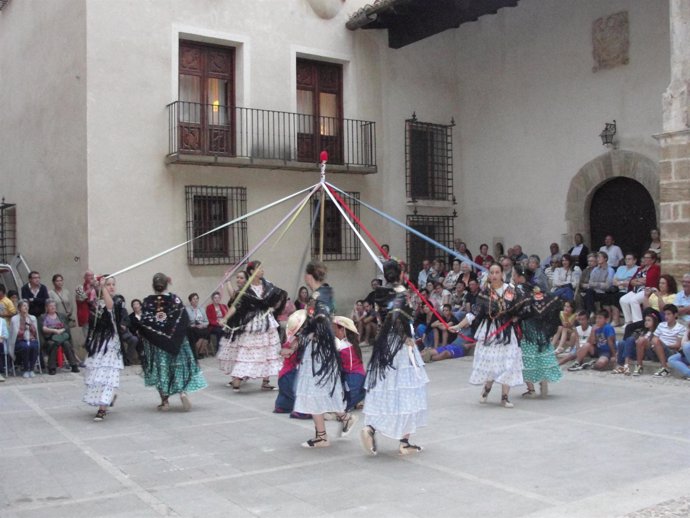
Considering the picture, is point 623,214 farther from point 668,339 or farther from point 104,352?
point 104,352

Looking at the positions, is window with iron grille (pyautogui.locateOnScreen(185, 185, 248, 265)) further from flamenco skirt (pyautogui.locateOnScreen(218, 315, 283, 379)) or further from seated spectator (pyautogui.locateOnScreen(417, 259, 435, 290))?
flamenco skirt (pyautogui.locateOnScreen(218, 315, 283, 379))

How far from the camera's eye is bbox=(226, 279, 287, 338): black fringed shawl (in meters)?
10.3

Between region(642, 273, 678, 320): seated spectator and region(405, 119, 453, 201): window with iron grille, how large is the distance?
7.51 metres

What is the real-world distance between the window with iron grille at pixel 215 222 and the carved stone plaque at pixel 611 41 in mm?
7680

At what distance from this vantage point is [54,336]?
12836 mm

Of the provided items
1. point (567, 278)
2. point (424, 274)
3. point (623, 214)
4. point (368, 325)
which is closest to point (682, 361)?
point (567, 278)

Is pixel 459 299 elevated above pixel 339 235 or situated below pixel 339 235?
below

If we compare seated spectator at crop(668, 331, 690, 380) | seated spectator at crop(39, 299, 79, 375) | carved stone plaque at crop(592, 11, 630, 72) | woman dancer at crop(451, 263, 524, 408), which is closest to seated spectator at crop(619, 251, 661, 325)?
seated spectator at crop(668, 331, 690, 380)

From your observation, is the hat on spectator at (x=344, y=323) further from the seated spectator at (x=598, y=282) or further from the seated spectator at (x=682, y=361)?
the seated spectator at (x=598, y=282)

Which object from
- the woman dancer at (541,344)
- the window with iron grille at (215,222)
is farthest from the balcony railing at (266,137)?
the woman dancer at (541,344)

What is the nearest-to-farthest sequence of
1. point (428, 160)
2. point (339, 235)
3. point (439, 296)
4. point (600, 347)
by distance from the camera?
point (600, 347) → point (439, 296) → point (339, 235) → point (428, 160)

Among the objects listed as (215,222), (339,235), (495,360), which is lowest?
(495,360)

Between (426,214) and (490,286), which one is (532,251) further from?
(490,286)

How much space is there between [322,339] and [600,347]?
6.23 meters
